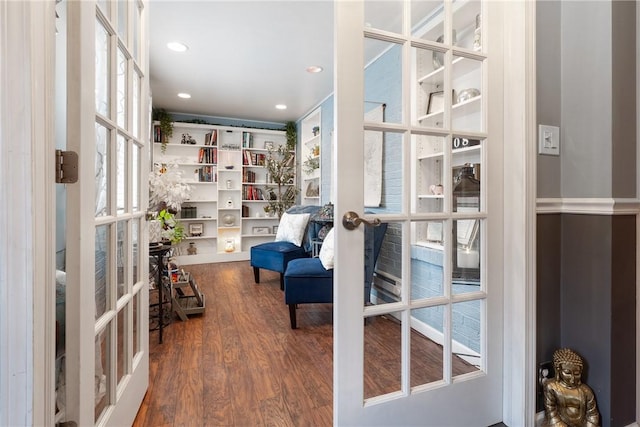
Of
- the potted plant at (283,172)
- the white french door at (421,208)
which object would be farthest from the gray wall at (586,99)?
the potted plant at (283,172)

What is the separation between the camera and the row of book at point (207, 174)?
198 inches

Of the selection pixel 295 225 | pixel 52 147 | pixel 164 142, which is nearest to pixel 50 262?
pixel 52 147

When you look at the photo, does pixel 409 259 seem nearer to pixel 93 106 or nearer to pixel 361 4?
pixel 361 4

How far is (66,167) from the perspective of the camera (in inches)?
32.3

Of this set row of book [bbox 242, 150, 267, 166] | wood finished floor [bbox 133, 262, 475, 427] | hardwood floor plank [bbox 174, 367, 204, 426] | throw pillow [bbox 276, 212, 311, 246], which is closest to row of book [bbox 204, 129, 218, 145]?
row of book [bbox 242, 150, 267, 166]

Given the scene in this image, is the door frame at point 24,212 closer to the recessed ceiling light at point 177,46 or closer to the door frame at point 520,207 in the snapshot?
the door frame at point 520,207

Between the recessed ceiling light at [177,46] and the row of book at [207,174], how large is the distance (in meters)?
2.44

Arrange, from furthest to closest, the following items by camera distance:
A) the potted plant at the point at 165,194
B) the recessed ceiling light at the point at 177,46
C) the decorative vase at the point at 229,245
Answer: the decorative vase at the point at 229,245 < the recessed ceiling light at the point at 177,46 < the potted plant at the point at 165,194

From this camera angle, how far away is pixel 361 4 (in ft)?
3.47

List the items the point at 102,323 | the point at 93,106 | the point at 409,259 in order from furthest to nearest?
the point at 409,259 → the point at 102,323 → the point at 93,106

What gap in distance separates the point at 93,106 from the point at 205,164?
4.30 m

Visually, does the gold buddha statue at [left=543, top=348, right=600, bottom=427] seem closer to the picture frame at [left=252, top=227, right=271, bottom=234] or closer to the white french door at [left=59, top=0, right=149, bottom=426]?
the white french door at [left=59, top=0, right=149, bottom=426]

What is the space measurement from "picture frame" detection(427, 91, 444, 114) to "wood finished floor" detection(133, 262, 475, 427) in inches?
33.5

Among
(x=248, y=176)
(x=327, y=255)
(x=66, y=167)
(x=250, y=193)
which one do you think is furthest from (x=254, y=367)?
(x=248, y=176)
